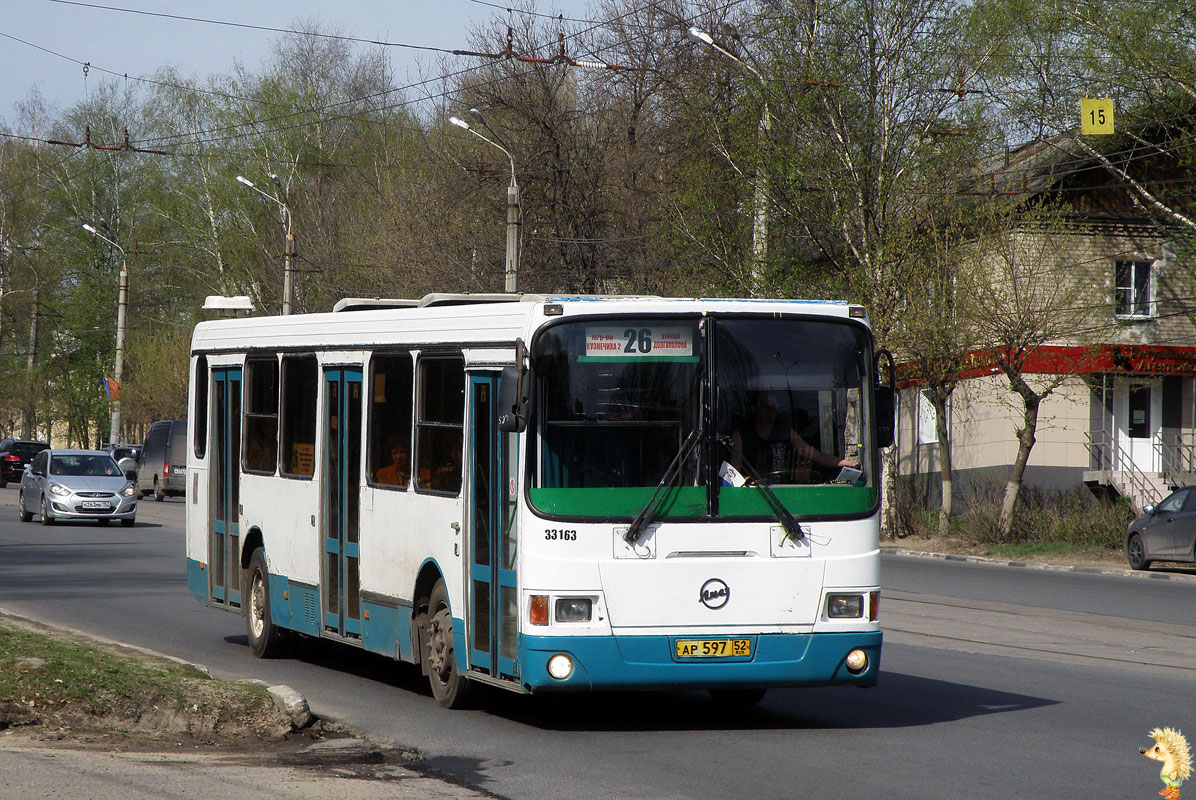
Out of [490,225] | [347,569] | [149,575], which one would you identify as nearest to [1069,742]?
[347,569]

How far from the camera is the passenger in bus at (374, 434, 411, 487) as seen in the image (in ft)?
35.9

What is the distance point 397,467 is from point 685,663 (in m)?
2.84

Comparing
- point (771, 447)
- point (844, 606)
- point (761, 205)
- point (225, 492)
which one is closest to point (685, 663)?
point (844, 606)

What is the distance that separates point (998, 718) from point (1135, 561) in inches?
665

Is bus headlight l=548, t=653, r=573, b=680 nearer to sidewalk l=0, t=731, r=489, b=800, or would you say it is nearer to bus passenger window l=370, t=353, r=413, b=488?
sidewalk l=0, t=731, r=489, b=800

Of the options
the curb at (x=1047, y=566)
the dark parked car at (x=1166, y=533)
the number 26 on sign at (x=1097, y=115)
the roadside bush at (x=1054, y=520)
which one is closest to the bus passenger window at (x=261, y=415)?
the curb at (x=1047, y=566)

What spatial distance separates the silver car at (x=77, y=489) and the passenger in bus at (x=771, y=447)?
2650 cm

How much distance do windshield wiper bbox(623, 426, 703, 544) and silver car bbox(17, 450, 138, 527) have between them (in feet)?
86.8

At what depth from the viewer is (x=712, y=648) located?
9250mm

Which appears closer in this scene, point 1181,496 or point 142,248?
point 1181,496

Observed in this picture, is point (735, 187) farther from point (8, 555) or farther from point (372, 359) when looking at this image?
point (372, 359)

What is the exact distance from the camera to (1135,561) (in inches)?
1018

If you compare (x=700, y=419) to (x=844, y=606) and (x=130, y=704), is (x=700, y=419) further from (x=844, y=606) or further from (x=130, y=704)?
(x=130, y=704)

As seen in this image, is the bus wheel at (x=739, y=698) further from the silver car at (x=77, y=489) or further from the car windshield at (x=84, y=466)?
the car windshield at (x=84, y=466)
